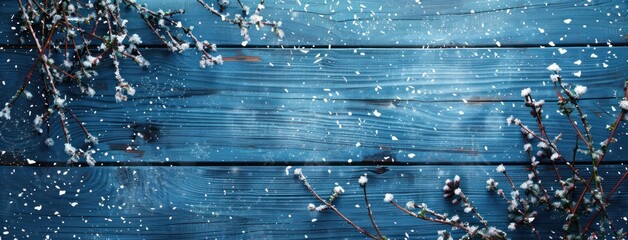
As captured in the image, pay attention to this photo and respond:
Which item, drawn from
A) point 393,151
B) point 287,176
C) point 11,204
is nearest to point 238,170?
point 287,176

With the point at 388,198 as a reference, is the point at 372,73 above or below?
above

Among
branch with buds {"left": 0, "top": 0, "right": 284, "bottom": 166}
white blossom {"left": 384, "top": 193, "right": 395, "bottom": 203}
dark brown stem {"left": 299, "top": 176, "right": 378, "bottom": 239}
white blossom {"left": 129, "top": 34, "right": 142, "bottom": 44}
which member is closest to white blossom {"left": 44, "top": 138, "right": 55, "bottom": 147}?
branch with buds {"left": 0, "top": 0, "right": 284, "bottom": 166}

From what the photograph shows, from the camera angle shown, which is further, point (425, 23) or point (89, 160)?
point (425, 23)

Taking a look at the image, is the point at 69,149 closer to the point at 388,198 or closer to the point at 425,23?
the point at 388,198

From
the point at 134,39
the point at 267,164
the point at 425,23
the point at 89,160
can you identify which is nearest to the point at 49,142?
the point at 89,160

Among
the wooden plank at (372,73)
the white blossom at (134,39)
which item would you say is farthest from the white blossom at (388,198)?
the white blossom at (134,39)

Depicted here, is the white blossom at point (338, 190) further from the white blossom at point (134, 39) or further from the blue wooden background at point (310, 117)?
the white blossom at point (134, 39)

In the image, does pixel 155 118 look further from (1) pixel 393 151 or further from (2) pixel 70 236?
(1) pixel 393 151
